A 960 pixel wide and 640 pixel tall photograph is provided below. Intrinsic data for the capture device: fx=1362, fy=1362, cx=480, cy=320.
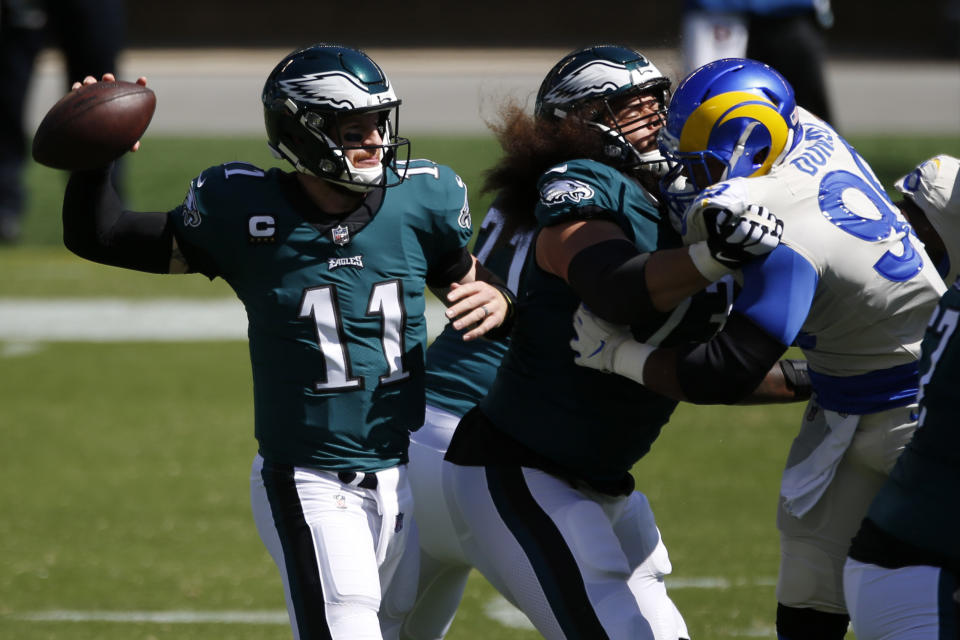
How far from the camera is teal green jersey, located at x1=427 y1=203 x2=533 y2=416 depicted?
3446mm

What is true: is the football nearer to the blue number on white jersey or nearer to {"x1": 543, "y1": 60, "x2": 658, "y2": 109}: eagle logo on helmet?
{"x1": 543, "y1": 60, "x2": 658, "y2": 109}: eagle logo on helmet

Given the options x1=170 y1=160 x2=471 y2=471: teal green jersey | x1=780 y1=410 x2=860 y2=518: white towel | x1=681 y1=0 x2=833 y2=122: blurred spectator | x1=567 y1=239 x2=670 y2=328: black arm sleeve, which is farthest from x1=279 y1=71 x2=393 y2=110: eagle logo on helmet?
x1=681 y1=0 x2=833 y2=122: blurred spectator

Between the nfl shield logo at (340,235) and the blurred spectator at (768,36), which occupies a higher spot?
the nfl shield logo at (340,235)

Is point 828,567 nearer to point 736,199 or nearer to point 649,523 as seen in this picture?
point 649,523

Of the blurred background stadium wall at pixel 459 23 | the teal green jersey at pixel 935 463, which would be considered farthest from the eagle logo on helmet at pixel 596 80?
the blurred background stadium wall at pixel 459 23

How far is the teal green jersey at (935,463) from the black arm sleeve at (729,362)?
12.9 inches

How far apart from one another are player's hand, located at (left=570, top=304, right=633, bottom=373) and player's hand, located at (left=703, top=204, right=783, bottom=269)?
1.02 ft

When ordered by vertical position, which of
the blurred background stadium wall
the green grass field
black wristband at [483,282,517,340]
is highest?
black wristband at [483,282,517,340]

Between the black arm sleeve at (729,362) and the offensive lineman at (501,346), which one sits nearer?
the black arm sleeve at (729,362)

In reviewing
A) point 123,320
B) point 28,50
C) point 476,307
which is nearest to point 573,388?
point 476,307

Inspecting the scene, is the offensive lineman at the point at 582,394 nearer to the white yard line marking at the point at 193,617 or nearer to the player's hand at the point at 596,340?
the player's hand at the point at 596,340

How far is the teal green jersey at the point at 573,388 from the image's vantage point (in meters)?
2.92

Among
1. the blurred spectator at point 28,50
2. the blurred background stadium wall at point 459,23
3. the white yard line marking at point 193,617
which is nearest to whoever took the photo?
the white yard line marking at point 193,617

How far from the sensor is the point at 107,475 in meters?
5.76
